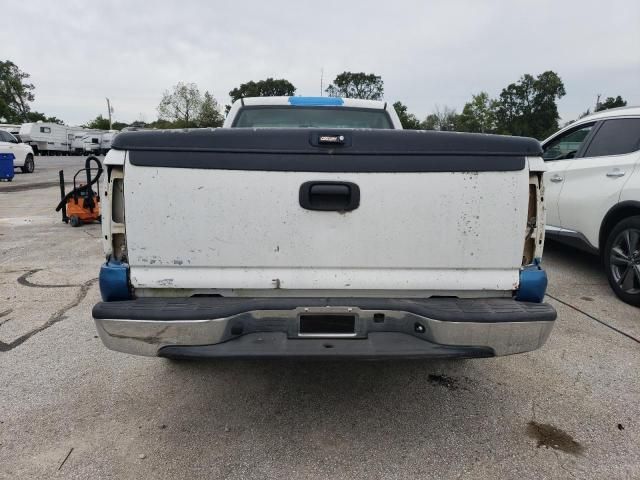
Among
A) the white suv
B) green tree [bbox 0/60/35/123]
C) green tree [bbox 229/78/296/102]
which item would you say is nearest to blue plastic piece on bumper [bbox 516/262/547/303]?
the white suv

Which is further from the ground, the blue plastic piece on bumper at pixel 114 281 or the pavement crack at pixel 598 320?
the blue plastic piece on bumper at pixel 114 281

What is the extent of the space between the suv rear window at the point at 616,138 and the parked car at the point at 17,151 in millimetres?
19584

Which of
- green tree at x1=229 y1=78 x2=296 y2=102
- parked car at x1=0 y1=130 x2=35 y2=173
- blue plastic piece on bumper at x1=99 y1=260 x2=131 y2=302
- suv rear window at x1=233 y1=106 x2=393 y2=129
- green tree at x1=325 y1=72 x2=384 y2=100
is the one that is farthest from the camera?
green tree at x1=325 y1=72 x2=384 y2=100

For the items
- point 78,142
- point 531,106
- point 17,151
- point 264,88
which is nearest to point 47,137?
point 78,142

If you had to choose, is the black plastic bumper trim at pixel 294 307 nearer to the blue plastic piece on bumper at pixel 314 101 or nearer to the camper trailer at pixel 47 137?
the blue plastic piece on bumper at pixel 314 101

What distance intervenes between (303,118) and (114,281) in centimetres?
238

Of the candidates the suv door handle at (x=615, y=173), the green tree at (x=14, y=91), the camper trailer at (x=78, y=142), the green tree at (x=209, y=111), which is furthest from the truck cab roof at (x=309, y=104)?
the green tree at (x=14, y=91)

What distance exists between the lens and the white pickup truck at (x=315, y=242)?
88.7 inches

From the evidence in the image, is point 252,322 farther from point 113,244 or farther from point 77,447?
point 77,447

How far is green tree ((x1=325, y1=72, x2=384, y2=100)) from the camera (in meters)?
95.0

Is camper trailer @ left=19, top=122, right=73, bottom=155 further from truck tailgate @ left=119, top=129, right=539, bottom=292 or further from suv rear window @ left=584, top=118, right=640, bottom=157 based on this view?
truck tailgate @ left=119, top=129, right=539, bottom=292

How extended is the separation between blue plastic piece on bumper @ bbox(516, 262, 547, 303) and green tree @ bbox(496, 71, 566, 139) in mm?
66542

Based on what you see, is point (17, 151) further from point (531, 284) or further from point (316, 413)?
point (531, 284)

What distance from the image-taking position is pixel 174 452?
2441 millimetres
